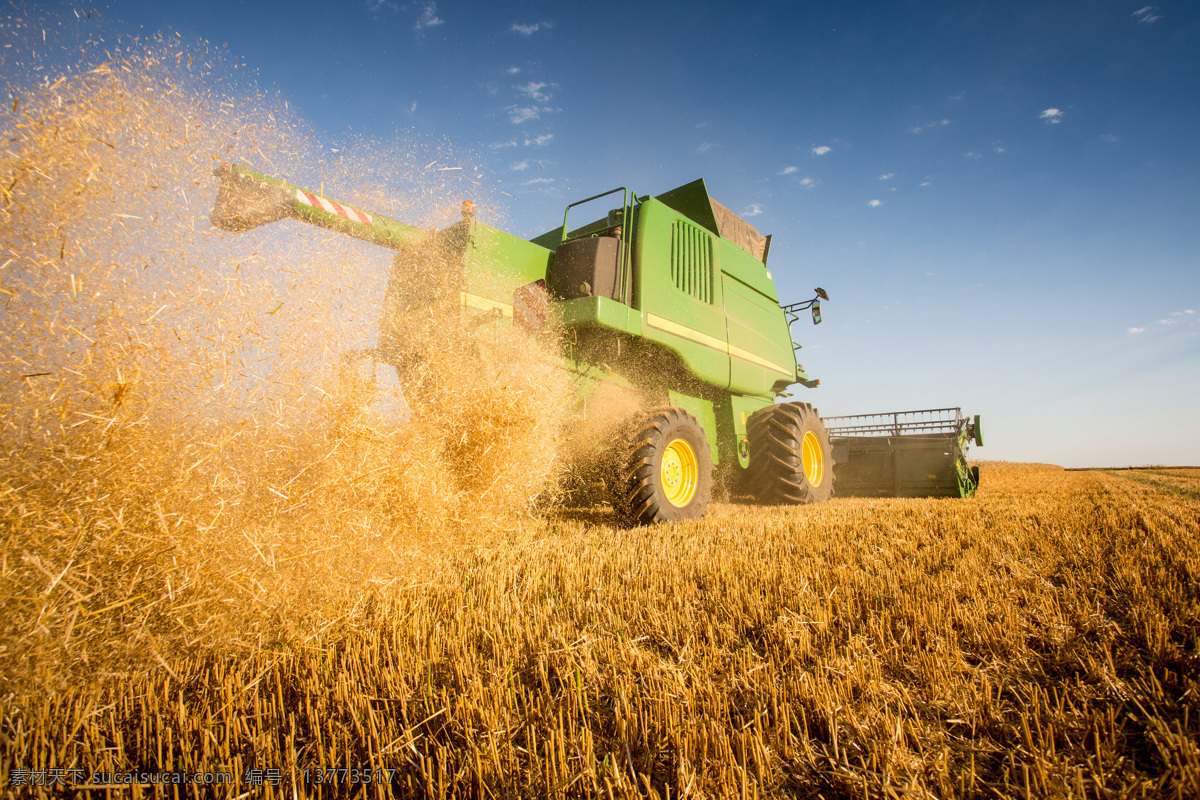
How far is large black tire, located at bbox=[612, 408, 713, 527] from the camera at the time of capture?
3.76 meters

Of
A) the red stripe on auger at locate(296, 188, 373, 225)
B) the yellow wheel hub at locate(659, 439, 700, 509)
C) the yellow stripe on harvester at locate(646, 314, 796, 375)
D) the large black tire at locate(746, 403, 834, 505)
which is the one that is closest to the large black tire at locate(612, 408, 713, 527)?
the yellow wheel hub at locate(659, 439, 700, 509)

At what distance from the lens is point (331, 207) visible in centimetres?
313

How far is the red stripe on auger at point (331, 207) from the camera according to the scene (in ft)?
9.83

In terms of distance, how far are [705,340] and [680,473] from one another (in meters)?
1.41

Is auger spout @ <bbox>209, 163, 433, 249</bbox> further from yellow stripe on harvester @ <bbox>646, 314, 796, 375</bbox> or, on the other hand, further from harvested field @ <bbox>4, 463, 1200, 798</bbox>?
yellow stripe on harvester @ <bbox>646, 314, 796, 375</bbox>

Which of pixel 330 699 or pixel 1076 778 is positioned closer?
pixel 1076 778

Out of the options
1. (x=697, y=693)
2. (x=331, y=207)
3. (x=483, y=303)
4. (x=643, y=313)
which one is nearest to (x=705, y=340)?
(x=643, y=313)

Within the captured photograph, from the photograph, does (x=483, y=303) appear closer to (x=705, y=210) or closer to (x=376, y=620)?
(x=376, y=620)

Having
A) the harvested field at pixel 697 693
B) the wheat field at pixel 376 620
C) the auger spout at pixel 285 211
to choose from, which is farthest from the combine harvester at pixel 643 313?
the harvested field at pixel 697 693

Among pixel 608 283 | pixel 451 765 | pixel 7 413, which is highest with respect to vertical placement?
pixel 608 283

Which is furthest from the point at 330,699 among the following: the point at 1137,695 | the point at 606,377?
the point at 606,377

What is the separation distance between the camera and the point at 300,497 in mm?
2248

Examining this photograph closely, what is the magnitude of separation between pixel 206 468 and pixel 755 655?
7.12ft

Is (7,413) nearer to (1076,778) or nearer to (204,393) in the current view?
(204,393)
